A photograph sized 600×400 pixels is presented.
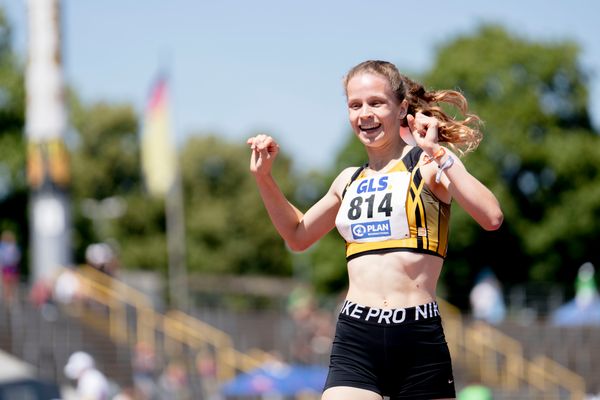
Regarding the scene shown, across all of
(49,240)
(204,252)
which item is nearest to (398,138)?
(49,240)

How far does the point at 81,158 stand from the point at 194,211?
761cm

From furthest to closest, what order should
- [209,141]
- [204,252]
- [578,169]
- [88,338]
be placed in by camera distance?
[209,141] → [204,252] → [578,169] → [88,338]

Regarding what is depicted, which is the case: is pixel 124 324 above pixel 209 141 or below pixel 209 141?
below

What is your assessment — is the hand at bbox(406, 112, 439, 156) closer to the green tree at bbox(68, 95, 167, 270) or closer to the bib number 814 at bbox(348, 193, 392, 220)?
the bib number 814 at bbox(348, 193, 392, 220)

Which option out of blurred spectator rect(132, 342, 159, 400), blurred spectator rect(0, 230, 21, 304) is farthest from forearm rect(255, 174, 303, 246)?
blurred spectator rect(0, 230, 21, 304)

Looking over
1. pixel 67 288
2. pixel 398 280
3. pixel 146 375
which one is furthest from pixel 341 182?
pixel 67 288

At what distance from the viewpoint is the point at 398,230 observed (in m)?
5.40

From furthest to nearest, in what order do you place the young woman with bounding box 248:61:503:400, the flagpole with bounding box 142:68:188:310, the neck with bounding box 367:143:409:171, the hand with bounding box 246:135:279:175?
1. the flagpole with bounding box 142:68:188:310
2. the hand with bounding box 246:135:279:175
3. the neck with bounding box 367:143:409:171
4. the young woman with bounding box 248:61:503:400

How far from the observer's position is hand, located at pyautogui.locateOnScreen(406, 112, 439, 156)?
532 centimetres

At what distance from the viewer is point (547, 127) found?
5481cm

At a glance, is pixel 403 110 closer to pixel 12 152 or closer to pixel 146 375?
pixel 146 375

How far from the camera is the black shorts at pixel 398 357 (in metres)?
5.33

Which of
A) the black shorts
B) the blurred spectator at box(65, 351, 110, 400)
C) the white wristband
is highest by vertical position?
the white wristband

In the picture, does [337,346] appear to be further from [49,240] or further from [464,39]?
[464,39]
